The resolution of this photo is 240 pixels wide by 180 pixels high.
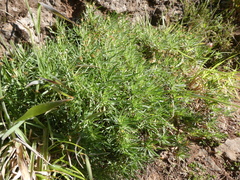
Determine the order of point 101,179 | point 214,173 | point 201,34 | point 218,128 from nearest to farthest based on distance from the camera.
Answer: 1. point 101,179
2. point 214,173
3. point 218,128
4. point 201,34

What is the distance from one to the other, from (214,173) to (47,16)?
2557 millimetres

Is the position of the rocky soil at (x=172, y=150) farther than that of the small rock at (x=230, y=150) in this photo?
No

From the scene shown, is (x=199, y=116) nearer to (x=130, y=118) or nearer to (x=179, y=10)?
(x=130, y=118)

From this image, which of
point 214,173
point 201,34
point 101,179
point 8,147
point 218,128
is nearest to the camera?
→ point 8,147

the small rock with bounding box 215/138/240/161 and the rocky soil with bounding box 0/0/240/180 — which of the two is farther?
the small rock with bounding box 215/138/240/161

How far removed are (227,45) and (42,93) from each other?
2.94 meters

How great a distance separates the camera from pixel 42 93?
2.06 m

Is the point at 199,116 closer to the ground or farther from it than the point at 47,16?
closer to the ground

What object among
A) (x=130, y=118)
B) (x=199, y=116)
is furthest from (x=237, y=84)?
(x=130, y=118)

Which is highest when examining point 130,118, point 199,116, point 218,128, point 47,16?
point 47,16

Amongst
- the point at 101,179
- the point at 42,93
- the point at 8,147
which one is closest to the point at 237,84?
the point at 101,179

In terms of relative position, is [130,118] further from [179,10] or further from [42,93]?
[179,10]

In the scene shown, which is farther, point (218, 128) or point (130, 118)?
point (218, 128)

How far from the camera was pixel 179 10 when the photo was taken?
3.84 metres
